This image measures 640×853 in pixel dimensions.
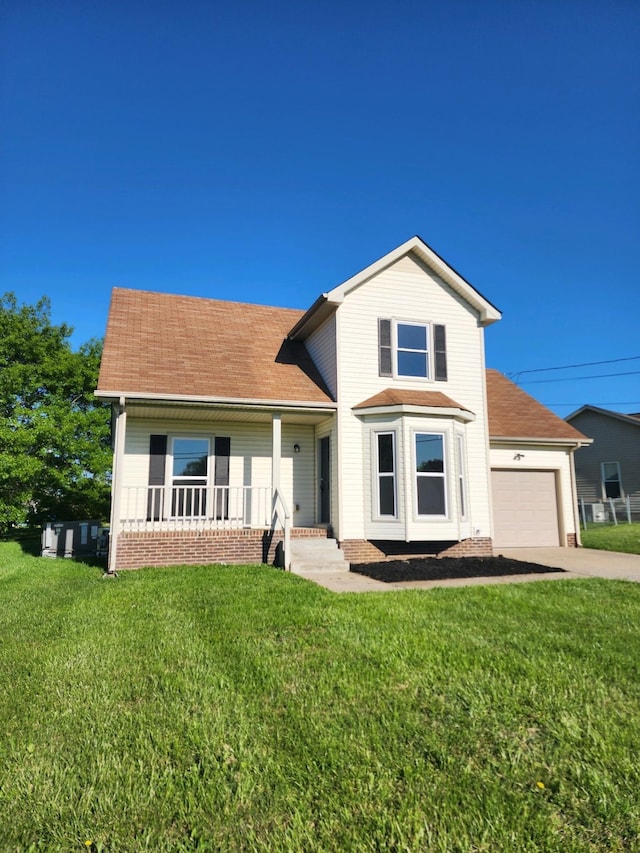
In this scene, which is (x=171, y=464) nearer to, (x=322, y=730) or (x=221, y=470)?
(x=221, y=470)

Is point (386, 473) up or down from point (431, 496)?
up

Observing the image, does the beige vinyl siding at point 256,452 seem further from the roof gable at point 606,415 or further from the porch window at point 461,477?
the roof gable at point 606,415

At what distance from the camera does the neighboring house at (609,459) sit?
24359mm

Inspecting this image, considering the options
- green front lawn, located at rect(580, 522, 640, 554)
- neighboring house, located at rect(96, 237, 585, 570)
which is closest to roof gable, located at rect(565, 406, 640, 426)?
green front lawn, located at rect(580, 522, 640, 554)

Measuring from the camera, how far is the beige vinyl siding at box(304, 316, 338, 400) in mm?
12157

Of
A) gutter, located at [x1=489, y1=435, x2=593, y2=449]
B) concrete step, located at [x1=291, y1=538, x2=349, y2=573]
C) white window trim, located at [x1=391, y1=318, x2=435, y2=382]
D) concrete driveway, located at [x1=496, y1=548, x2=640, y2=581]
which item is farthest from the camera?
gutter, located at [x1=489, y1=435, x2=593, y2=449]

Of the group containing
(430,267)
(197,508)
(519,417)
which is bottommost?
(197,508)

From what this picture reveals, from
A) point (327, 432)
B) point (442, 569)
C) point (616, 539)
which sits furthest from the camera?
point (616, 539)

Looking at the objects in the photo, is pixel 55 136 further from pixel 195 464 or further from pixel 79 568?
pixel 79 568

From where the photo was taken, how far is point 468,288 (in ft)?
42.0

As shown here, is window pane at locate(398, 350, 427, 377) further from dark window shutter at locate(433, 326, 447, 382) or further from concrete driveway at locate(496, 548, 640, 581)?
concrete driveway at locate(496, 548, 640, 581)

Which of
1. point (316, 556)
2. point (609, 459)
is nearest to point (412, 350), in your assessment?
point (316, 556)

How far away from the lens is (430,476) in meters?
11.3

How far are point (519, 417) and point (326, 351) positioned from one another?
21.6ft
